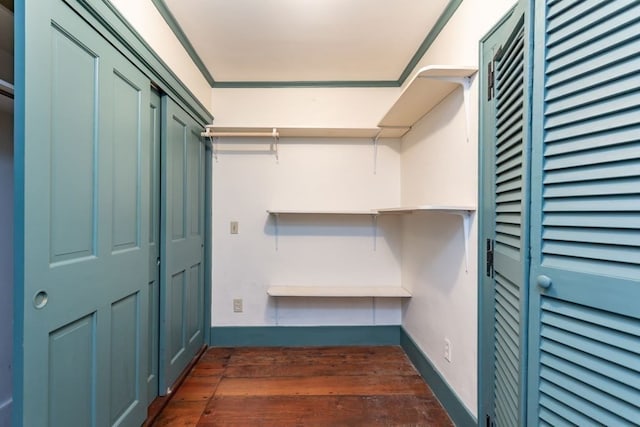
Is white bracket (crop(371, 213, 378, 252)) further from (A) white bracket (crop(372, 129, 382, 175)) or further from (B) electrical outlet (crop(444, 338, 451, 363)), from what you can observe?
(B) electrical outlet (crop(444, 338, 451, 363))

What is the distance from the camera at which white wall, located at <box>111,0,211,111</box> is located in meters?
1.47

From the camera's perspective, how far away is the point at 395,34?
6.59 feet

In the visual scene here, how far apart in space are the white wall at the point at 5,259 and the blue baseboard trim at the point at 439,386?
7.85ft

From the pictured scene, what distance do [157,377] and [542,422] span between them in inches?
79.7

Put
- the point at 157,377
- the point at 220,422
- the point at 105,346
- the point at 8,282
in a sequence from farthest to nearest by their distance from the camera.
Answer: the point at 157,377
the point at 220,422
the point at 8,282
the point at 105,346

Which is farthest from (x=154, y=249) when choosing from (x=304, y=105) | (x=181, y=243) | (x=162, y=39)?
(x=304, y=105)

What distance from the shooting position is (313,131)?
2484mm

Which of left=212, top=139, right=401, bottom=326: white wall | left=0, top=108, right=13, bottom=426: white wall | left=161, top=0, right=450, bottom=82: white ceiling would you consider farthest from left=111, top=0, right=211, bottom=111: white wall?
left=0, top=108, right=13, bottom=426: white wall

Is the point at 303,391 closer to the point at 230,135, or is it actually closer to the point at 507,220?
Result: the point at 507,220

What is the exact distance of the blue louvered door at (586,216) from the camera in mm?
661

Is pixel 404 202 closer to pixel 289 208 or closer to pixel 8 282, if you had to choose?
pixel 289 208

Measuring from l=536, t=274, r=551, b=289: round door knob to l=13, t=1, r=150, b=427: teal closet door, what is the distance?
155 centimetres

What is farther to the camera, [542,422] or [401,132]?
[401,132]

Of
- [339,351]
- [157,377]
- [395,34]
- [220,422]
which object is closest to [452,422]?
[339,351]
